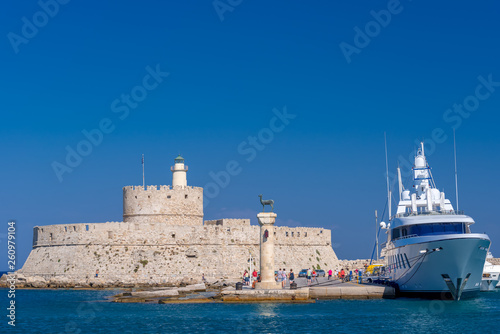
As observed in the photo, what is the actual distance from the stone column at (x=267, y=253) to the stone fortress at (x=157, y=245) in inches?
571

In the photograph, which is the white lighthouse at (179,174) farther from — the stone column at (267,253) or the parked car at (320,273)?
the stone column at (267,253)

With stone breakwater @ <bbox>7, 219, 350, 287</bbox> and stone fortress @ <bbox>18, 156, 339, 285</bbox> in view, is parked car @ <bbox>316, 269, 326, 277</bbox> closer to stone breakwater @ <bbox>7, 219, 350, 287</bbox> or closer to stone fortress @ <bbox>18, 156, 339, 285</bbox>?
stone fortress @ <bbox>18, 156, 339, 285</bbox>

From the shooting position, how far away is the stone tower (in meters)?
46.8

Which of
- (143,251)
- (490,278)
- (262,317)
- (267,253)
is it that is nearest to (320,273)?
(490,278)

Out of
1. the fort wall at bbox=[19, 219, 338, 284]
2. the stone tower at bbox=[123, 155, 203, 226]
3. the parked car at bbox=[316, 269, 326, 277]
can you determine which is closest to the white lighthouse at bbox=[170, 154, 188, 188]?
the stone tower at bbox=[123, 155, 203, 226]

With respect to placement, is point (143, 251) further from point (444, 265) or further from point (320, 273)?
point (444, 265)

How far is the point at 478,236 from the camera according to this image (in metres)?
30.0

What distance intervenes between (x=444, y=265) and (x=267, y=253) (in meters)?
7.30

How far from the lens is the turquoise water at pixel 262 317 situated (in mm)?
24375

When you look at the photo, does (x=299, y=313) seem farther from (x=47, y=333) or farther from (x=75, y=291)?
(x=75, y=291)

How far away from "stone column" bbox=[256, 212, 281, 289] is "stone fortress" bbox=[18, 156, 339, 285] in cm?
1452

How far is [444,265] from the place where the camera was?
3009cm

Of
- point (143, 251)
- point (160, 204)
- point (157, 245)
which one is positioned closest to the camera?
point (143, 251)

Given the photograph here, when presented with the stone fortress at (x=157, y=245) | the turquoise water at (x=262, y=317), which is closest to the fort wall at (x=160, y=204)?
the stone fortress at (x=157, y=245)
